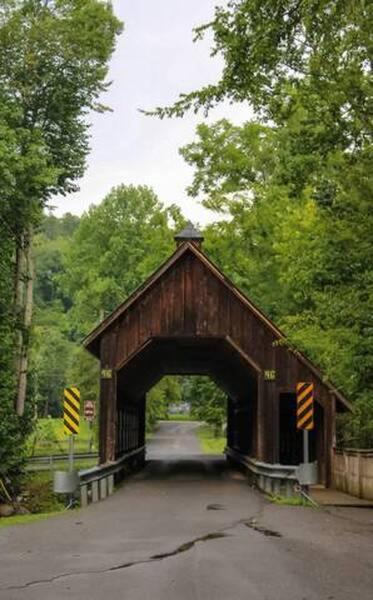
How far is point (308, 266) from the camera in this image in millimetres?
14109

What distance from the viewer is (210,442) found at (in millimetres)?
57312

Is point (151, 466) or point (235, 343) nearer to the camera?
point (235, 343)

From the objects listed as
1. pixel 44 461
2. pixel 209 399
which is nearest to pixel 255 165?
pixel 44 461

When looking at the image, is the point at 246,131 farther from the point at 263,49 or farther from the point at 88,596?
the point at 88,596

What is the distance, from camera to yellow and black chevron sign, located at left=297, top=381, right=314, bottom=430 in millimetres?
17750

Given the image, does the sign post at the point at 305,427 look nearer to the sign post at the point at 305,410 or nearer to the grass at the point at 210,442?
the sign post at the point at 305,410

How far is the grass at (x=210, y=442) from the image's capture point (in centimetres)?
4795

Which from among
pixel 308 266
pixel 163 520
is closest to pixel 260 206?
pixel 308 266

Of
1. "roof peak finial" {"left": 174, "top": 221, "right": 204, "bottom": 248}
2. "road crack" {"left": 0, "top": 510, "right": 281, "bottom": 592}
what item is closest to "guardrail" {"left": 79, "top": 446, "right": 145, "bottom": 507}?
"road crack" {"left": 0, "top": 510, "right": 281, "bottom": 592}

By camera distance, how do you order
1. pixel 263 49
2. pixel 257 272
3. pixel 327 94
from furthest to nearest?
pixel 257 272, pixel 327 94, pixel 263 49

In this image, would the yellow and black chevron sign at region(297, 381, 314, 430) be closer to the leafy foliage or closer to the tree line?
the tree line

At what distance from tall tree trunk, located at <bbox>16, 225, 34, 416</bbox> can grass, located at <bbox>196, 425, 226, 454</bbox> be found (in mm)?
25459

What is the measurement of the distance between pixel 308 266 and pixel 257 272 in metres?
19.2

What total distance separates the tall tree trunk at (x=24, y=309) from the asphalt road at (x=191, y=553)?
5.98m
